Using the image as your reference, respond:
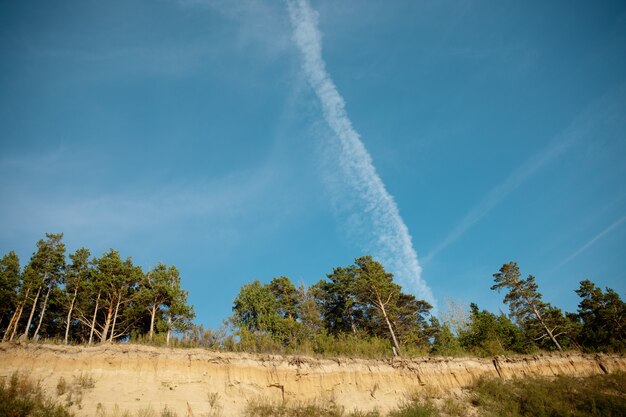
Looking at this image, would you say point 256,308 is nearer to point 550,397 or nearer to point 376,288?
point 376,288

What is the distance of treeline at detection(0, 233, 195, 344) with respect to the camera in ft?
100

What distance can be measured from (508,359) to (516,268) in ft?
60.5

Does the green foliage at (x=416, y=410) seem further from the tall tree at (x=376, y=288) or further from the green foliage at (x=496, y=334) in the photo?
the green foliage at (x=496, y=334)

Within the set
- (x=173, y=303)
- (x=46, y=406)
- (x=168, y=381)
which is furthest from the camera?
(x=173, y=303)

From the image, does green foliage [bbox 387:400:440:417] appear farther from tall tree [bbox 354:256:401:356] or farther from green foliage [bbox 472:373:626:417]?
tall tree [bbox 354:256:401:356]

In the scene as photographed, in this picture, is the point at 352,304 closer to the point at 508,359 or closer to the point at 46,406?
the point at 508,359

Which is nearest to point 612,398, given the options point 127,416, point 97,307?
point 127,416

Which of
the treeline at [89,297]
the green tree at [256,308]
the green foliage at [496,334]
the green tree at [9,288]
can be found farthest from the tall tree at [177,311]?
the green foliage at [496,334]

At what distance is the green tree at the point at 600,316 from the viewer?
1544 inches

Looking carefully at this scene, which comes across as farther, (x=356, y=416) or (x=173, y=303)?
(x=173, y=303)

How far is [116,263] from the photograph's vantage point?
30.8 m

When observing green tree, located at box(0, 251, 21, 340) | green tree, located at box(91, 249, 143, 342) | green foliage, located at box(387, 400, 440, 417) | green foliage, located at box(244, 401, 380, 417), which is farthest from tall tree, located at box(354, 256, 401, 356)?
green tree, located at box(0, 251, 21, 340)

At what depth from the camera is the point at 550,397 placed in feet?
68.7

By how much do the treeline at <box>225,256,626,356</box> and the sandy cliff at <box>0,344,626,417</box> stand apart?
11.9 metres
